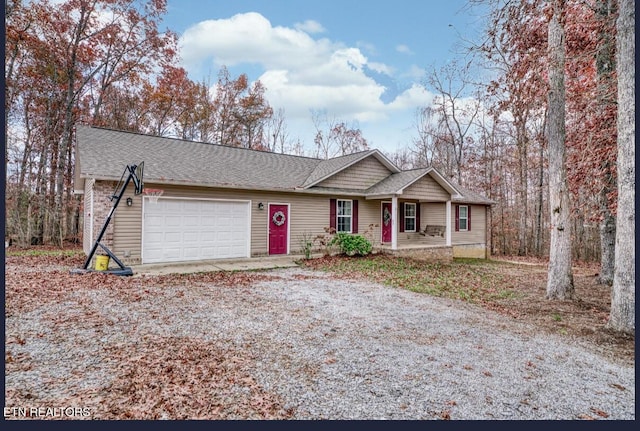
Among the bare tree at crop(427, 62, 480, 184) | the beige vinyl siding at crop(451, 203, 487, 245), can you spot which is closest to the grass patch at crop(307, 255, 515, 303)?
the beige vinyl siding at crop(451, 203, 487, 245)

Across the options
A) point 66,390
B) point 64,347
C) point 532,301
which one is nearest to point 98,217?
point 64,347

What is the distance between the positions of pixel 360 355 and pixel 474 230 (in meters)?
16.0

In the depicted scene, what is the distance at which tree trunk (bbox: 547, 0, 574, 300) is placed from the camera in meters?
6.74

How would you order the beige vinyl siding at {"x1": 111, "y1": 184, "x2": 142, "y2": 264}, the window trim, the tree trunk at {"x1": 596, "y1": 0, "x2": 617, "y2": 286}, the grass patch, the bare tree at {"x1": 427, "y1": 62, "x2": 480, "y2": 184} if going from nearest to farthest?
the tree trunk at {"x1": 596, "y1": 0, "x2": 617, "y2": 286}, the grass patch, the beige vinyl siding at {"x1": 111, "y1": 184, "x2": 142, "y2": 264}, the window trim, the bare tree at {"x1": 427, "y1": 62, "x2": 480, "y2": 184}

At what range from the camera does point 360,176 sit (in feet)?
47.1

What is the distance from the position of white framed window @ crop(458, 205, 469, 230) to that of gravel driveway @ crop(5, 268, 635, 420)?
11909 millimetres

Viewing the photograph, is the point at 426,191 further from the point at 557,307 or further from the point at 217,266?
the point at 217,266

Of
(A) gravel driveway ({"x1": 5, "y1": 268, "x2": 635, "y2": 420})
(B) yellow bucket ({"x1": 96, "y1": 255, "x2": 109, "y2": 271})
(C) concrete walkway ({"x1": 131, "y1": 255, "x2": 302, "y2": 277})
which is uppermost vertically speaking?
(B) yellow bucket ({"x1": 96, "y1": 255, "x2": 109, "y2": 271})

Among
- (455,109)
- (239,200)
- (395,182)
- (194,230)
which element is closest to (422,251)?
(395,182)

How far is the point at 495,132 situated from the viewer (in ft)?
67.9

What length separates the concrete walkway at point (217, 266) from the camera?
916 centimetres

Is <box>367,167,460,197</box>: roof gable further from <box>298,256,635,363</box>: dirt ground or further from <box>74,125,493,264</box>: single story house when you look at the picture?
<box>298,256,635,363</box>: dirt ground

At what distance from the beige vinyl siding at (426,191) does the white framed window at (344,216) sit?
89.1 inches

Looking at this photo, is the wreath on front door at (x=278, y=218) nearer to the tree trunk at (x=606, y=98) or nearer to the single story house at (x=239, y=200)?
the single story house at (x=239, y=200)
